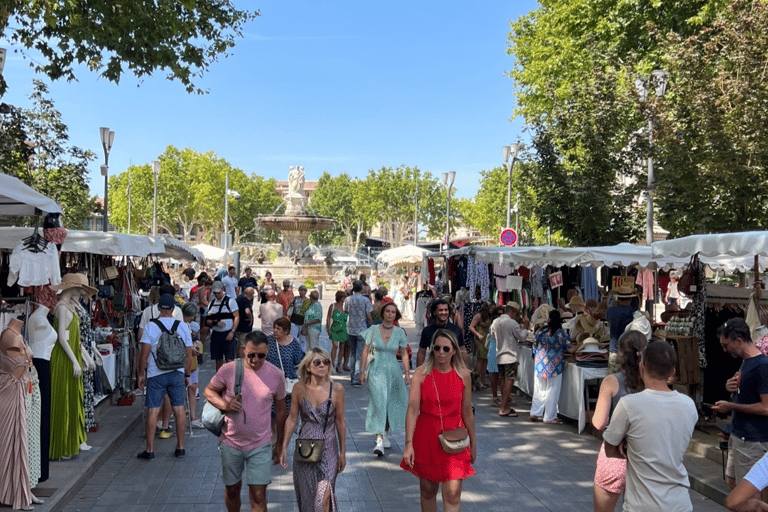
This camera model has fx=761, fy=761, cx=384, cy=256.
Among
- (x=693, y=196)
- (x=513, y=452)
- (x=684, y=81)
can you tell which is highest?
(x=684, y=81)

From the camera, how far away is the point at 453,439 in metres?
4.88

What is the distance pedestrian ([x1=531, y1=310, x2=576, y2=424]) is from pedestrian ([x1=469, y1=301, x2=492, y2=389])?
1966mm

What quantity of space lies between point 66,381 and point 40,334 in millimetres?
911

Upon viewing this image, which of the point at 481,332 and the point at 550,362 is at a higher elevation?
the point at 481,332

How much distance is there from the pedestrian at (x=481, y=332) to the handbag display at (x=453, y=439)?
720 centimetres

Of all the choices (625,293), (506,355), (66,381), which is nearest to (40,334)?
(66,381)

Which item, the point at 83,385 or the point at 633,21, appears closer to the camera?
the point at 83,385

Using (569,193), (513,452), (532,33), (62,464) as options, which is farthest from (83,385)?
(532,33)

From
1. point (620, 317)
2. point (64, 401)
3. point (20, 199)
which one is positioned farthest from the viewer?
point (620, 317)

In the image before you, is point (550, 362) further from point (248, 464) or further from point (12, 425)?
point (12, 425)

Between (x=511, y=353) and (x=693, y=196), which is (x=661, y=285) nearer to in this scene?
(x=693, y=196)

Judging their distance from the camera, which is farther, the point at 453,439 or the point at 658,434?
the point at 453,439

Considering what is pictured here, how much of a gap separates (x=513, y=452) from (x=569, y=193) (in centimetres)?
1209

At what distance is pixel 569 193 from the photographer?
769 inches
